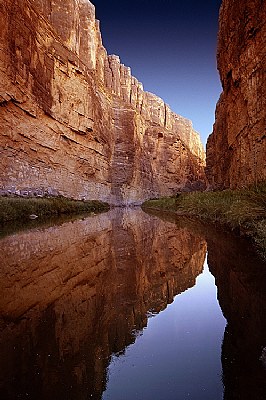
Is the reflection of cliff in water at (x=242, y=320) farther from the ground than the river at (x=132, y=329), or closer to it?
farther from the ground

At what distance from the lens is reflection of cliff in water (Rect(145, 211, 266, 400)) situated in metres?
1.74

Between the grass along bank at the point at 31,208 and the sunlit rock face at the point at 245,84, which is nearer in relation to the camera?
the sunlit rock face at the point at 245,84

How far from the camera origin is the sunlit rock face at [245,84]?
1224 cm

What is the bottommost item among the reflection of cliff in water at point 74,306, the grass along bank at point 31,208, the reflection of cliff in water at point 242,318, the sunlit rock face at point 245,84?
the reflection of cliff in water at point 74,306

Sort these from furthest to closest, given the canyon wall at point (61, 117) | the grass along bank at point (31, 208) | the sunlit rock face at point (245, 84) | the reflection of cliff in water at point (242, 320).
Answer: the canyon wall at point (61, 117), the grass along bank at point (31, 208), the sunlit rock face at point (245, 84), the reflection of cliff in water at point (242, 320)

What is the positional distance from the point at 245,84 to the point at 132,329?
556 inches

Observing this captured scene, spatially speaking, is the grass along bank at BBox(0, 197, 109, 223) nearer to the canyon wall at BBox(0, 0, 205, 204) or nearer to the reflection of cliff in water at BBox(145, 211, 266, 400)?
the canyon wall at BBox(0, 0, 205, 204)

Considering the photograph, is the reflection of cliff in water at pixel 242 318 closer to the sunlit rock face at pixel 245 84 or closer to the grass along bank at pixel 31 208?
the sunlit rock face at pixel 245 84

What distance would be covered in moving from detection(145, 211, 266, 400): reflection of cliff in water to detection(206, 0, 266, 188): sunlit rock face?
620 cm

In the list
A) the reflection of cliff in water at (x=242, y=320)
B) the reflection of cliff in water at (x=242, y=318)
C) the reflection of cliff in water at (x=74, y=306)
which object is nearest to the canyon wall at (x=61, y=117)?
the reflection of cliff in water at (x=74, y=306)

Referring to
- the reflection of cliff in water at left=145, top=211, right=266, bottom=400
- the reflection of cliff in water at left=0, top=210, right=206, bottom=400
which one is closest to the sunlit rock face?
the reflection of cliff in water at left=145, top=211, right=266, bottom=400

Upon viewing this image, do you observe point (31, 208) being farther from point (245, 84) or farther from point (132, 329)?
point (132, 329)

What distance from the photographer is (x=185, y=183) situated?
224ft

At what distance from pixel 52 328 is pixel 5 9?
69.1 feet
